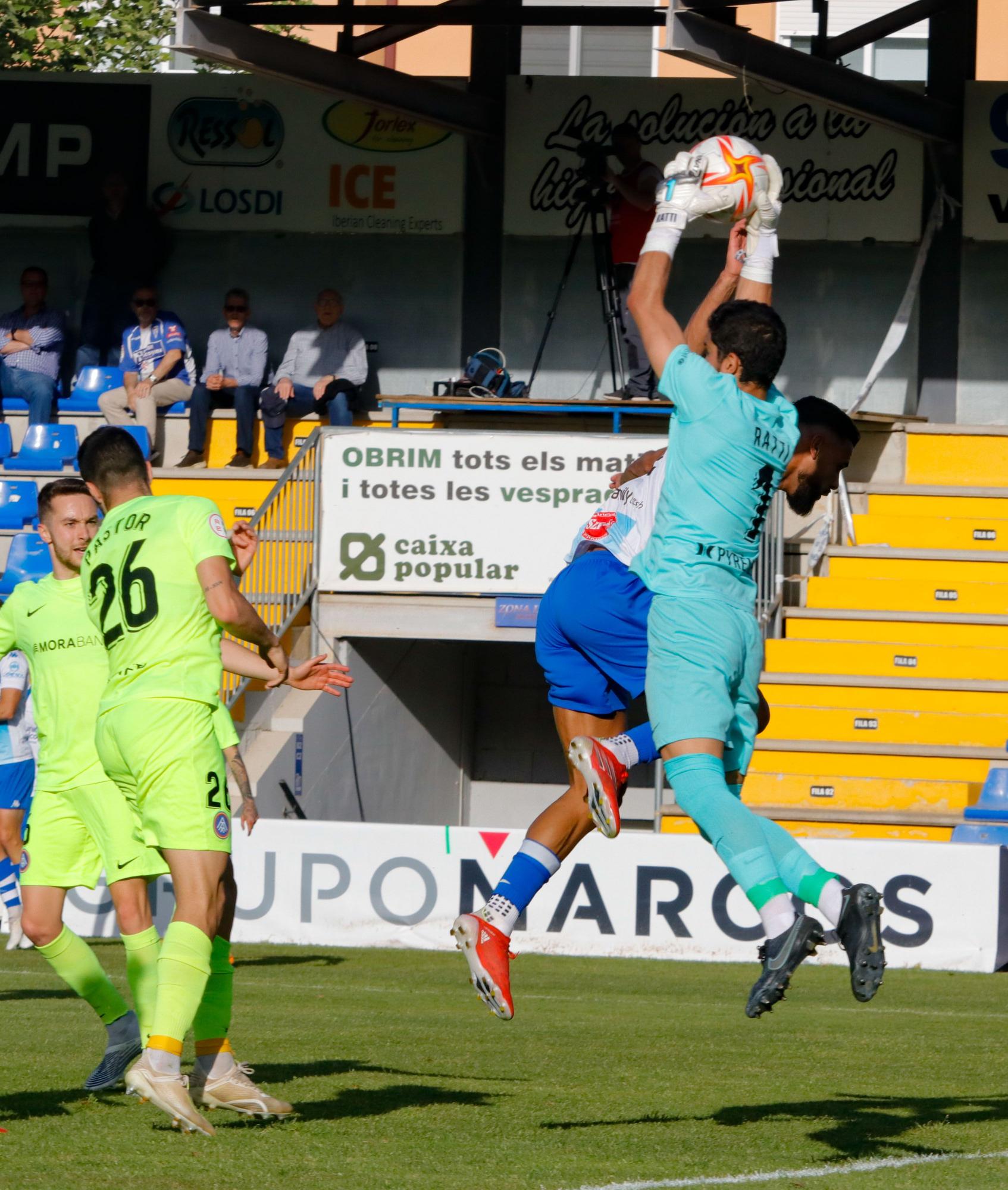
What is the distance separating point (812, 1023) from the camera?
939 cm

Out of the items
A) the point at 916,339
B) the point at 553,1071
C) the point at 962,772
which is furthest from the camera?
the point at 916,339

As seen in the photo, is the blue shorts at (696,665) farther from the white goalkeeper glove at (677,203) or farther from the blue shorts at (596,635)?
the white goalkeeper glove at (677,203)

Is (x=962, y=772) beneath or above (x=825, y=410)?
beneath

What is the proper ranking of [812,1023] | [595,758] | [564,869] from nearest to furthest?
[595,758], [812,1023], [564,869]

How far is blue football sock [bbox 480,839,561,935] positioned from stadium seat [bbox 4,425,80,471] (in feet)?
42.0

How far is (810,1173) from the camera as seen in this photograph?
5.07 m

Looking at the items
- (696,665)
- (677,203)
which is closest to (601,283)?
(677,203)

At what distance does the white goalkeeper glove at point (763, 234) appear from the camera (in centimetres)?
598

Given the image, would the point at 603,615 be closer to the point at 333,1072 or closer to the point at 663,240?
the point at 663,240

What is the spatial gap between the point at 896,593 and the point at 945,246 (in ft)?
14.3

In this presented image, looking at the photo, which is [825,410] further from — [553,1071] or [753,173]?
[553,1071]

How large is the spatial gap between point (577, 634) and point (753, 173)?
1642mm

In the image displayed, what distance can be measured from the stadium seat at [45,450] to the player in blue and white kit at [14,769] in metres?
5.90

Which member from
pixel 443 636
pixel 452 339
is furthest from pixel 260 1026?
pixel 452 339
